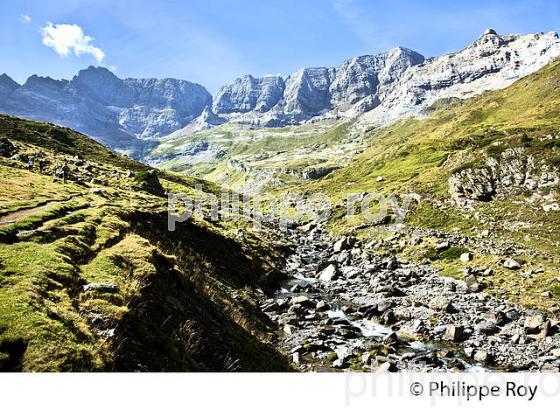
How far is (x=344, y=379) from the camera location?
18250 millimetres

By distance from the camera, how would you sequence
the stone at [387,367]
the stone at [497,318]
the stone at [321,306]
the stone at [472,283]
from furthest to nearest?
the stone at [472,283] → the stone at [321,306] → the stone at [497,318] → the stone at [387,367]

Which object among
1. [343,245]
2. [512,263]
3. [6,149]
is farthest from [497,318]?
[6,149]

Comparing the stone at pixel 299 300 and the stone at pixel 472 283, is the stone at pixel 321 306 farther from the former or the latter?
the stone at pixel 472 283

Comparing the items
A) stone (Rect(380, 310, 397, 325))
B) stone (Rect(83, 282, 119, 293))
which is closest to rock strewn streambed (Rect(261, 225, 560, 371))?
stone (Rect(380, 310, 397, 325))

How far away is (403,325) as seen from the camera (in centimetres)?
4134

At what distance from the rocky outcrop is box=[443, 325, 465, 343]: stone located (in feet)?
159

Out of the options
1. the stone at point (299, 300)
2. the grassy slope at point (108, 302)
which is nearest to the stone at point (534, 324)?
the stone at point (299, 300)

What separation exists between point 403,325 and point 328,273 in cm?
2340

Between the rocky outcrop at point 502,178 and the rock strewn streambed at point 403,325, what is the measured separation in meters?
29.7

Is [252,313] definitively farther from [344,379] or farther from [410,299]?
[344,379]

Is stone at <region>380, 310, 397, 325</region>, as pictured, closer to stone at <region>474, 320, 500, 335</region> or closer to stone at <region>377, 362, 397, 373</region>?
stone at <region>474, 320, 500, 335</region>

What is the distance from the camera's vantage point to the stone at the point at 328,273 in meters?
62.9

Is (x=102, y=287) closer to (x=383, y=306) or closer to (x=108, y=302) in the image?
(x=108, y=302)

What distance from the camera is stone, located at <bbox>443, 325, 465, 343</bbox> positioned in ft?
121
